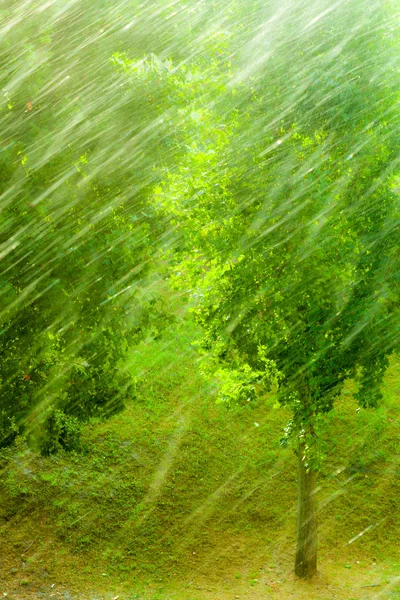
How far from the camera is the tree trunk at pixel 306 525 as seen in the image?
38.2ft

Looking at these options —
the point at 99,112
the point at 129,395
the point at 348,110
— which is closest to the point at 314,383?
the point at 129,395

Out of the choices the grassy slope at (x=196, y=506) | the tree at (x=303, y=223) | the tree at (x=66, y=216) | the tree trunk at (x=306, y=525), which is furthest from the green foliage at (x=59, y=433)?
the tree trunk at (x=306, y=525)

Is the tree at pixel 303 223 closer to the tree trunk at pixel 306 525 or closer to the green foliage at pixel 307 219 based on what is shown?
the green foliage at pixel 307 219

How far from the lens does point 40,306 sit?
7.86 m

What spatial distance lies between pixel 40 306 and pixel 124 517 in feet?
26.1

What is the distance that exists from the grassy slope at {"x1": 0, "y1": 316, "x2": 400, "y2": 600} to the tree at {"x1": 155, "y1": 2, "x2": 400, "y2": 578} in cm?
214

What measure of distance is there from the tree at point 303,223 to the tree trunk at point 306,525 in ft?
6.46

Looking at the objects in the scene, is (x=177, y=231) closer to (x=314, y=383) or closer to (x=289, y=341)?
(x=289, y=341)

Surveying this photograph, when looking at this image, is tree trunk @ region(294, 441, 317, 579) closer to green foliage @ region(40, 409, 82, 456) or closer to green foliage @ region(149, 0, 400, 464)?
green foliage @ region(149, 0, 400, 464)

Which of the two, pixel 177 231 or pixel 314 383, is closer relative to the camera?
pixel 314 383

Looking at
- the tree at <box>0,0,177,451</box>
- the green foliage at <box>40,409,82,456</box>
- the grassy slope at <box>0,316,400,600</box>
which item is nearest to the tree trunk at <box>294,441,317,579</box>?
the grassy slope at <box>0,316,400,600</box>

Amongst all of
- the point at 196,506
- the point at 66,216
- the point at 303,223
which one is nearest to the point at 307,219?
the point at 303,223

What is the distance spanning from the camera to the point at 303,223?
919 cm

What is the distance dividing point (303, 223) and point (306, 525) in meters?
6.58
